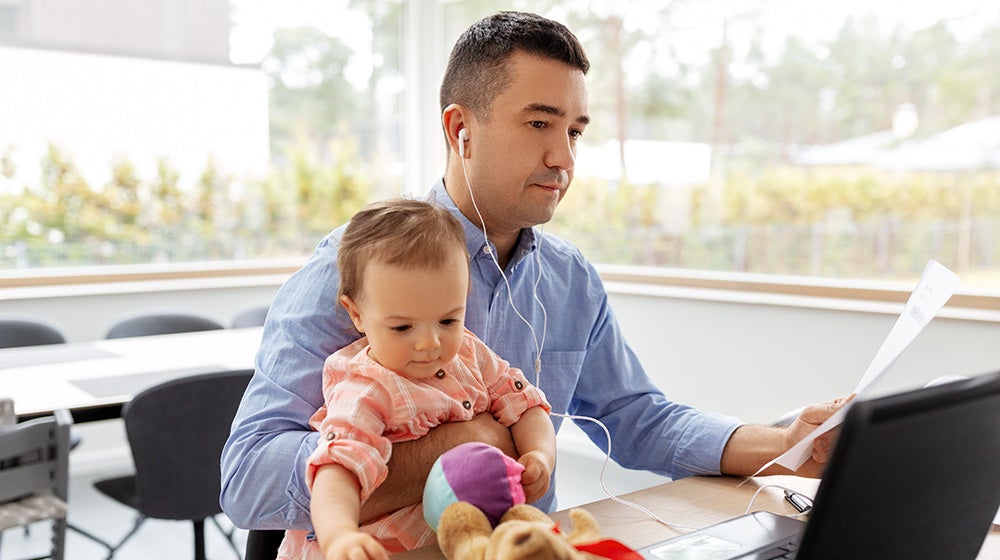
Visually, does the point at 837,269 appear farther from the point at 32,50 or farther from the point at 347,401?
the point at 32,50

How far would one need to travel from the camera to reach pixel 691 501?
1.46m

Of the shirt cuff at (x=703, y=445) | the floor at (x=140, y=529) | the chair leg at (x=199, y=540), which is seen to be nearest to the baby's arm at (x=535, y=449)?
the shirt cuff at (x=703, y=445)

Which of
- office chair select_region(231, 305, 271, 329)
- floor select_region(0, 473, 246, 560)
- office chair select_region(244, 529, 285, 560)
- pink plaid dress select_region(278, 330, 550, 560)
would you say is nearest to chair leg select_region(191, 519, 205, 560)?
floor select_region(0, 473, 246, 560)

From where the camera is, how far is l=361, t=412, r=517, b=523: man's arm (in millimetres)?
1225

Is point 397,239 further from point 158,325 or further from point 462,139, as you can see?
point 158,325

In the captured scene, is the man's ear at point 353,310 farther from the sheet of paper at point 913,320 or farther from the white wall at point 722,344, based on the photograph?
the white wall at point 722,344

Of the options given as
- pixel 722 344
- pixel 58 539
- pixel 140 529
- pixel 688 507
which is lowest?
pixel 140 529

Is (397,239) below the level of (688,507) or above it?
above

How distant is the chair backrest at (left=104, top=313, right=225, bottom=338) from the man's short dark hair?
2856mm

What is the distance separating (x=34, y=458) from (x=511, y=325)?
1399mm

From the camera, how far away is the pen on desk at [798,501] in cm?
140

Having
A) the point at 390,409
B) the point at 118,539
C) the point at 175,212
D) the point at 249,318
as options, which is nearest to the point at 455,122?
the point at 390,409

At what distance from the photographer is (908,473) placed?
862 mm

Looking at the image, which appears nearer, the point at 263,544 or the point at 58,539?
the point at 263,544
